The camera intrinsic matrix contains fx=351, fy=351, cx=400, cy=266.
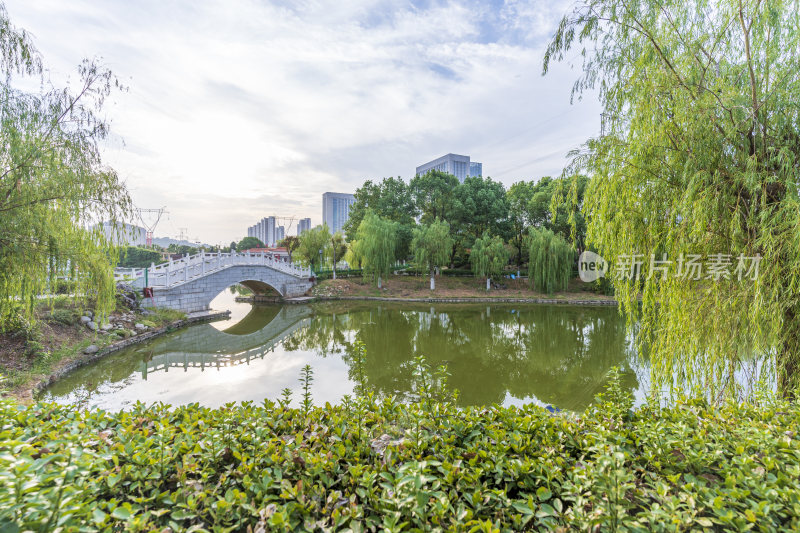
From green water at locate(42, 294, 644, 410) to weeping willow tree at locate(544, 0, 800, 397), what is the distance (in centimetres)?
234

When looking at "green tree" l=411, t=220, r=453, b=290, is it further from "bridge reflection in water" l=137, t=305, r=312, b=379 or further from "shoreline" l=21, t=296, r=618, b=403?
"bridge reflection in water" l=137, t=305, r=312, b=379

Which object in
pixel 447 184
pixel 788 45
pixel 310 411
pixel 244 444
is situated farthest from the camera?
pixel 447 184

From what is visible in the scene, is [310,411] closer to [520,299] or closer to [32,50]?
[32,50]

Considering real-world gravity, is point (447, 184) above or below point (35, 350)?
above

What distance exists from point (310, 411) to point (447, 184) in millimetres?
21118

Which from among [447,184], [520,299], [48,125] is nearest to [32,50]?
[48,125]

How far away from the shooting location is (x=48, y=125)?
3.87 metres

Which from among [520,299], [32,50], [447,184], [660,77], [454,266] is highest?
[447,184]

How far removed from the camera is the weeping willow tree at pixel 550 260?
1677cm

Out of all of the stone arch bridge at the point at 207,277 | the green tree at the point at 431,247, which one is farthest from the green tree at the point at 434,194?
the stone arch bridge at the point at 207,277

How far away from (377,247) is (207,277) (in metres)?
7.62

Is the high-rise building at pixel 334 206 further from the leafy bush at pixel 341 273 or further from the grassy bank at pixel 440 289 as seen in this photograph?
the grassy bank at pixel 440 289

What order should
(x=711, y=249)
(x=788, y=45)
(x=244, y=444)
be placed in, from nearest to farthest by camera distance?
(x=244, y=444)
(x=788, y=45)
(x=711, y=249)

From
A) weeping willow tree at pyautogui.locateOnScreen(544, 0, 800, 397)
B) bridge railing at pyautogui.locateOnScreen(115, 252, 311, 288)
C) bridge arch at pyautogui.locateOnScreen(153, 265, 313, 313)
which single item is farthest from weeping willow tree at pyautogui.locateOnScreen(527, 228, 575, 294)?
weeping willow tree at pyautogui.locateOnScreen(544, 0, 800, 397)
